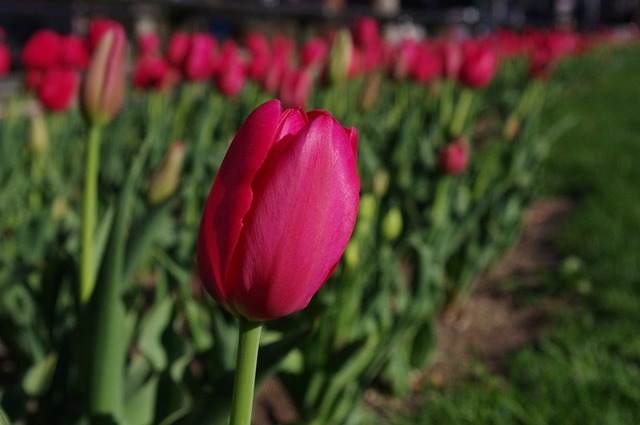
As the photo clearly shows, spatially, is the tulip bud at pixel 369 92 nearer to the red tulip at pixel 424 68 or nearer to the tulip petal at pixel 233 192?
the red tulip at pixel 424 68

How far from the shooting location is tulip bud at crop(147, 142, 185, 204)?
54.6 inches

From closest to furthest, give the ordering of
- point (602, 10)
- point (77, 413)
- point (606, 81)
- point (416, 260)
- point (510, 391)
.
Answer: point (77, 413) < point (416, 260) < point (510, 391) < point (606, 81) < point (602, 10)

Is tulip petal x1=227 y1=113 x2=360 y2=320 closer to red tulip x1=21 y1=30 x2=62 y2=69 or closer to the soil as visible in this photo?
the soil

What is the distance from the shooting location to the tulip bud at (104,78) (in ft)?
3.64

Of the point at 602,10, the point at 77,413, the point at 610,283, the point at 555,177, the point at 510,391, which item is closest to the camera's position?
the point at 77,413

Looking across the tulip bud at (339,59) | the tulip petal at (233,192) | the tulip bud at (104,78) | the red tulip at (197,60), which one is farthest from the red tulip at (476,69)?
the tulip petal at (233,192)

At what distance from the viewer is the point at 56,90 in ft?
7.43

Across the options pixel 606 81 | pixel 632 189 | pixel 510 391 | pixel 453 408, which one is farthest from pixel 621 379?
pixel 606 81

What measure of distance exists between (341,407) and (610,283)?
62.9 inches

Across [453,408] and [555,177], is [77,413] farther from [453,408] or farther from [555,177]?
[555,177]

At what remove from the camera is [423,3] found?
1328 inches

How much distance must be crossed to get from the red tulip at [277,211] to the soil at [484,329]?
3.87 ft

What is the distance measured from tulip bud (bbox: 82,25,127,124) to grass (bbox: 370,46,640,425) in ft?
3.53

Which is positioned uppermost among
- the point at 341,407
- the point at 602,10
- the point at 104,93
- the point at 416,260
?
the point at 104,93
